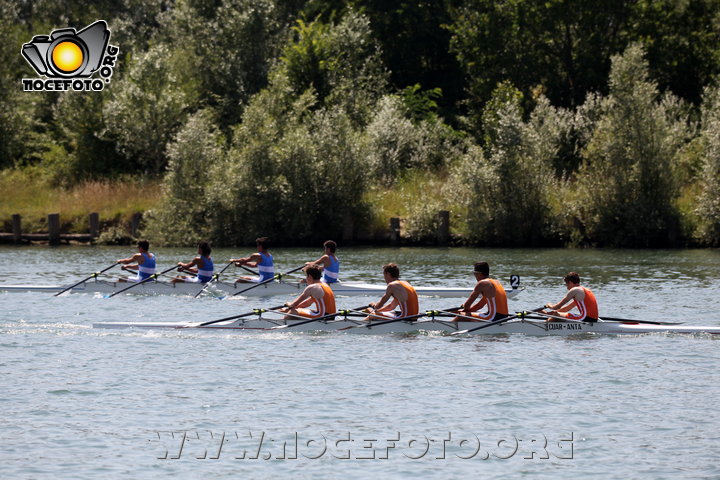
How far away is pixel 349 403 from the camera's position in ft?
59.3

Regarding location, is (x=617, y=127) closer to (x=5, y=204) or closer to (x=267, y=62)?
(x=267, y=62)

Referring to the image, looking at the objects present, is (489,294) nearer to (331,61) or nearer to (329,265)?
(329,265)

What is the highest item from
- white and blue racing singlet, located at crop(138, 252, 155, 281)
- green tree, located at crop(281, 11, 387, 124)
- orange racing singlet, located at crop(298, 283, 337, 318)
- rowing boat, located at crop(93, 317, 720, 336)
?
green tree, located at crop(281, 11, 387, 124)

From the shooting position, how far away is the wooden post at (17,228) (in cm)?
6203

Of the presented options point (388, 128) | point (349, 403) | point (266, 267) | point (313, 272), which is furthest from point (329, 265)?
point (388, 128)

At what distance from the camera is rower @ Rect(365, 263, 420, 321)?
24000 mm

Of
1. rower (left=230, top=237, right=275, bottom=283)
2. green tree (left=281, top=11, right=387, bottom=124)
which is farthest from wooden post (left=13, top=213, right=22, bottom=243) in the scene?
rower (left=230, top=237, right=275, bottom=283)

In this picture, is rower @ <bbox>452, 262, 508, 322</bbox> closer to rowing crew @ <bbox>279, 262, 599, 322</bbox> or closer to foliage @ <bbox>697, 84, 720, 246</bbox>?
rowing crew @ <bbox>279, 262, 599, 322</bbox>

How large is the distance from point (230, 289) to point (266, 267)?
62.0 inches

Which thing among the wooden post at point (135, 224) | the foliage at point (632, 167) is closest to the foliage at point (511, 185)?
the foliage at point (632, 167)

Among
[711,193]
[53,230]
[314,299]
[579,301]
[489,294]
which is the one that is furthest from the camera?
[53,230]

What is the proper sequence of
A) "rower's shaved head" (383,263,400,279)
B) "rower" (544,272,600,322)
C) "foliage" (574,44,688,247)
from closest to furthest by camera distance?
1. "rower" (544,272,600,322)
2. "rower's shaved head" (383,263,400,279)
3. "foliage" (574,44,688,247)

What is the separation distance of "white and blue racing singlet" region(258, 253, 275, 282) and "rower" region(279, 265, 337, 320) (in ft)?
24.7

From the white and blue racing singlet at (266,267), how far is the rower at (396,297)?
28.4ft
